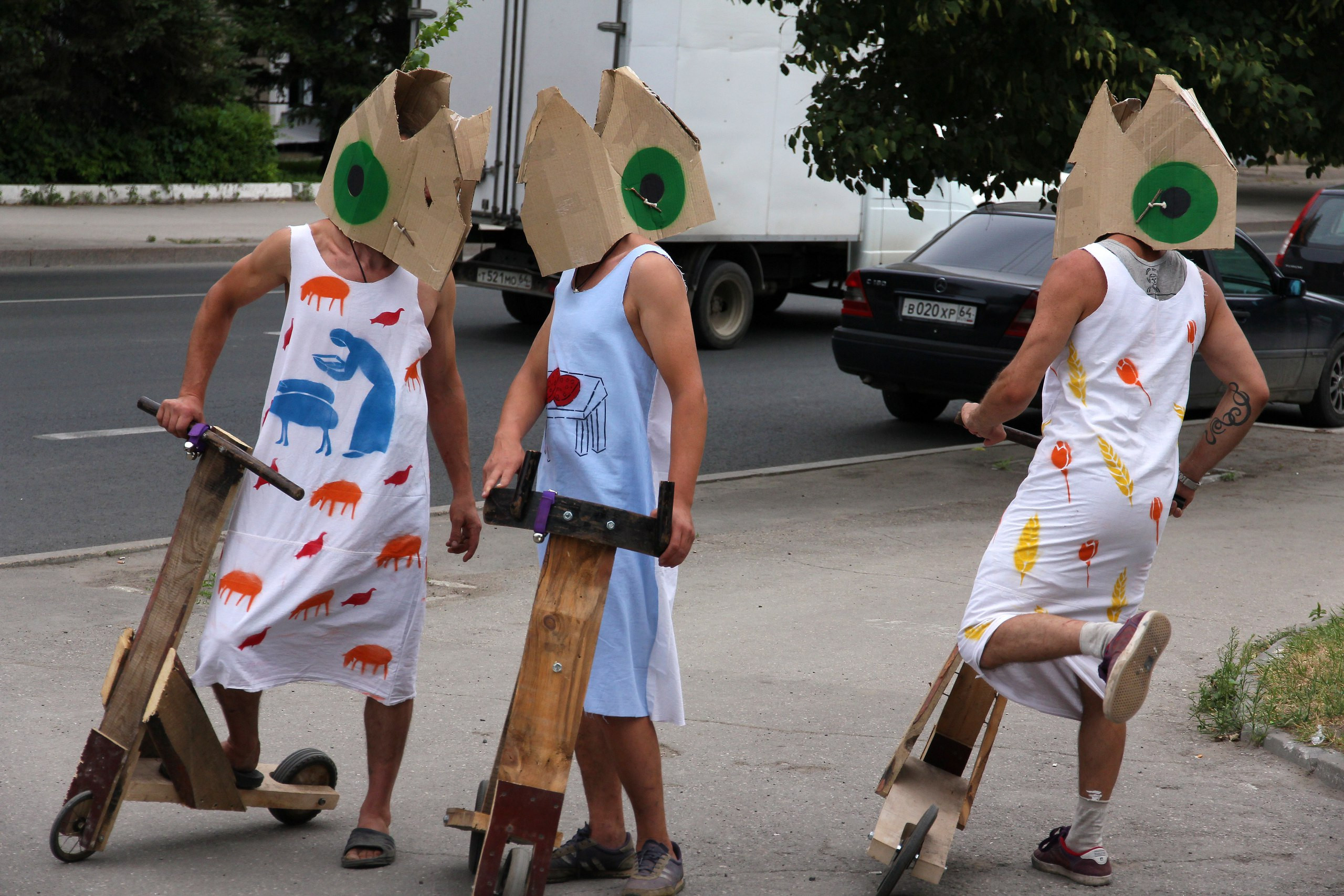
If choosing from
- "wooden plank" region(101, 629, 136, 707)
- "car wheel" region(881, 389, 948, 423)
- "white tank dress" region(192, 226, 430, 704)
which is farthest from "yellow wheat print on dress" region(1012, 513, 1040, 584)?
"car wheel" region(881, 389, 948, 423)

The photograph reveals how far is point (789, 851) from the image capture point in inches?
151

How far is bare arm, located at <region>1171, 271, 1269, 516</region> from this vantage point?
3.78 meters

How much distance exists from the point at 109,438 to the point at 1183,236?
699cm

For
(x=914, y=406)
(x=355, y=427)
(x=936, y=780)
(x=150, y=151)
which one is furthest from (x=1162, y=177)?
(x=150, y=151)

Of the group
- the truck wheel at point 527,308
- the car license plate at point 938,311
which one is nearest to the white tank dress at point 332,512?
the car license plate at point 938,311

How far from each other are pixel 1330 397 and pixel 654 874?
9.70 meters

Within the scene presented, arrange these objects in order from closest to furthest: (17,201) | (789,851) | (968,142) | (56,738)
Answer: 1. (789,851)
2. (56,738)
3. (968,142)
4. (17,201)

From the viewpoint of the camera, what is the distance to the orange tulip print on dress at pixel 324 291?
358 cm

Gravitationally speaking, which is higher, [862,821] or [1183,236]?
[1183,236]

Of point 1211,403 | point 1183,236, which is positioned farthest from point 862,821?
point 1211,403

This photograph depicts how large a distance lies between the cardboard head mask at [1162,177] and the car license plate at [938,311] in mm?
5755

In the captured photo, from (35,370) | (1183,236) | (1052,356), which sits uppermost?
(1183,236)

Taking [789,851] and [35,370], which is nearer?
[789,851]

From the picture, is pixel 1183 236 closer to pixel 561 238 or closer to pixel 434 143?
pixel 561 238
